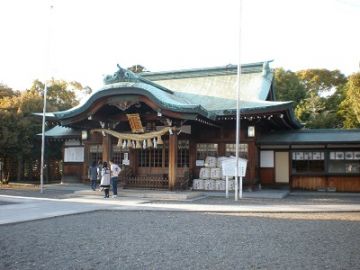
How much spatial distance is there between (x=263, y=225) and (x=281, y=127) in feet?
45.6

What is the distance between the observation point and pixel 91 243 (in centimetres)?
784

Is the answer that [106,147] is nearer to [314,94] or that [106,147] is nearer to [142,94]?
[142,94]

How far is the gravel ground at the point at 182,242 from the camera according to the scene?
251 inches

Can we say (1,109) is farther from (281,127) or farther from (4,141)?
(281,127)

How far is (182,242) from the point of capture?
8023mm

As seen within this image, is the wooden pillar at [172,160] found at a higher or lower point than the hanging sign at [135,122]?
lower

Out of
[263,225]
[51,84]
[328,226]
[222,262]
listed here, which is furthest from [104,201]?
[51,84]

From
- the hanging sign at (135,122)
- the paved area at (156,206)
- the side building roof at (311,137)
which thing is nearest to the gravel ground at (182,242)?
the paved area at (156,206)

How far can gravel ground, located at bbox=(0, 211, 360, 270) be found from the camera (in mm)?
6375

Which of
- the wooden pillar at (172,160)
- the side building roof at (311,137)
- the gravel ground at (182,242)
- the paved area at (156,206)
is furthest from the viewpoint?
the side building roof at (311,137)

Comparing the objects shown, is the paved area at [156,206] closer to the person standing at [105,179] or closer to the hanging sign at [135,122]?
the person standing at [105,179]

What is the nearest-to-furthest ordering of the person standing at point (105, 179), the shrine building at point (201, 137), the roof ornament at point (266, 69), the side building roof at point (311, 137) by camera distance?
the person standing at point (105, 179), the shrine building at point (201, 137), the side building roof at point (311, 137), the roof ornament at point (266, 69)

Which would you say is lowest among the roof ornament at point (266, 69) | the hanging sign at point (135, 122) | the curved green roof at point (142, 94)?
the hanging sign at point (135, 122)

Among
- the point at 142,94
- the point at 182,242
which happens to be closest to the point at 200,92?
the point at 142,94
